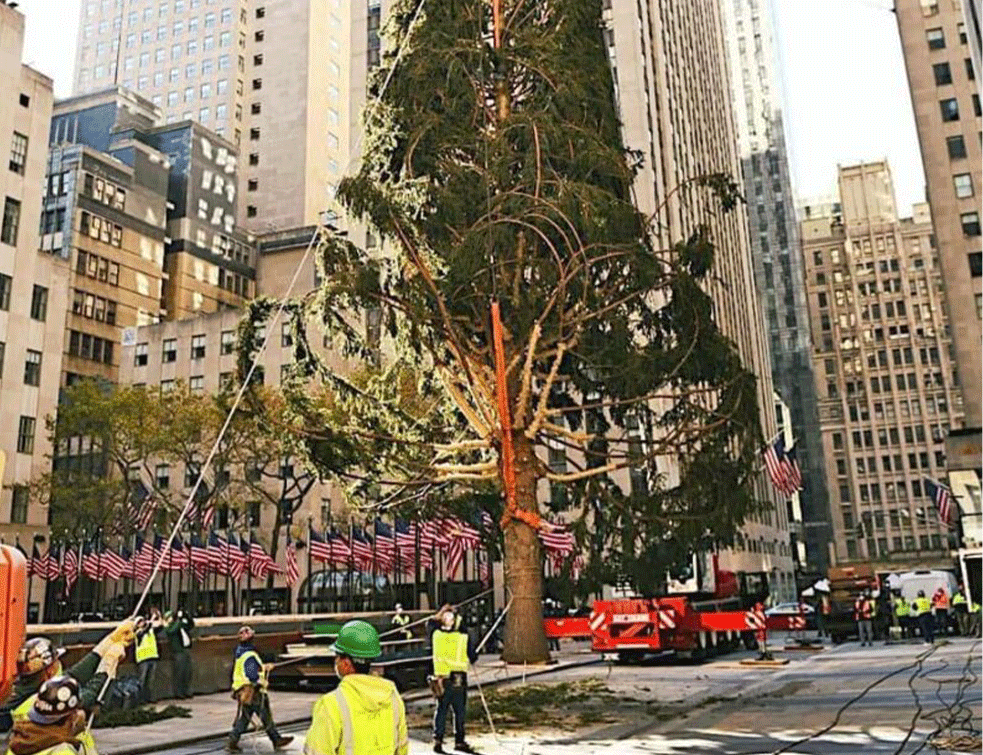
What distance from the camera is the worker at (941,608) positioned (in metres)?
30.7

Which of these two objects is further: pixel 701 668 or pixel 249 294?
pixel 249 294

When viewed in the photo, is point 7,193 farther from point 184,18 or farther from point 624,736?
point 184,18

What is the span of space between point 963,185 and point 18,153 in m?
53.1

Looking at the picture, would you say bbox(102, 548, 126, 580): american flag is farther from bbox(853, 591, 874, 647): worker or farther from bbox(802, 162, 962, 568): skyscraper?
bbox(802, 162, 962, 568): skyscraper

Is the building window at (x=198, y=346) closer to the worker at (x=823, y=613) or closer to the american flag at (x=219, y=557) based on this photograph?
the american flag at (x=219, y=557)

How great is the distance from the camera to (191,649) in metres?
19.6

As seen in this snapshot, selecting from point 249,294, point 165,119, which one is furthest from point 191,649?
point 165,119

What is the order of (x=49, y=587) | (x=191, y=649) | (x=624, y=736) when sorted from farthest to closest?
(x=49, y=587) → (x=191, y=649) → (x=624, y=736)

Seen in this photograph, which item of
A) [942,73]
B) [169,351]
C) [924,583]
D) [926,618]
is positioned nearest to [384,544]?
[926,618]

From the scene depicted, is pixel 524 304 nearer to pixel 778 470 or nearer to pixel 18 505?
pixel 778 470

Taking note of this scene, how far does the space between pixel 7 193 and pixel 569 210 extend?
123ft

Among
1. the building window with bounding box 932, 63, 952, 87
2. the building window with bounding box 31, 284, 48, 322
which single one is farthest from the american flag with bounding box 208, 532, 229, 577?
the building window with bounding box 932, 63, 952, 87

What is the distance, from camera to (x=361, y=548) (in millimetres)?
36219

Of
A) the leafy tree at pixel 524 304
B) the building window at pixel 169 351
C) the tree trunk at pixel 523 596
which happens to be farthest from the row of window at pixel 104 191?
the tree trunk at pixel 523 596
